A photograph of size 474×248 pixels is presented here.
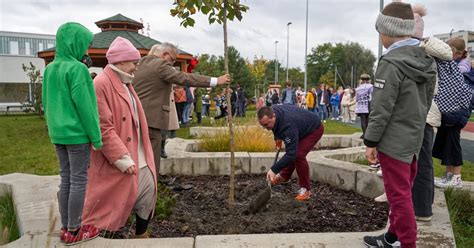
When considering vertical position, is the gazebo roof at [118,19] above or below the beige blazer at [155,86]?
above

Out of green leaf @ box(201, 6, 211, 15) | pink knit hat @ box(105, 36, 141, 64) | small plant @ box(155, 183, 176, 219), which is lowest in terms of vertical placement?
small plant @ box(155, 183, 176, 219)

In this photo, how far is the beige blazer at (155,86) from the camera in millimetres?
4551

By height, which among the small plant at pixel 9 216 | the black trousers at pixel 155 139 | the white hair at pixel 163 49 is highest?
the white hair at pixel 163 49

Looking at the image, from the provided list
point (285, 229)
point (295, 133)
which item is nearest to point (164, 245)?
point (285, 229)

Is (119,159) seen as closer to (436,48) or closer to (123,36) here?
(436,48)

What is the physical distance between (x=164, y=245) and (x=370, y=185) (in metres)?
2.67

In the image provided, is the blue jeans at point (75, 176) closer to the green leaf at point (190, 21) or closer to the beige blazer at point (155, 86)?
the beige blazer at point (155, 86)

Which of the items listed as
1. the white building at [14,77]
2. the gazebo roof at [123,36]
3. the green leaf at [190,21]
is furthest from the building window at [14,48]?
the green leaf at [190,21]

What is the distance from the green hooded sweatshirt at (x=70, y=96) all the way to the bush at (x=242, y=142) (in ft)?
14.4

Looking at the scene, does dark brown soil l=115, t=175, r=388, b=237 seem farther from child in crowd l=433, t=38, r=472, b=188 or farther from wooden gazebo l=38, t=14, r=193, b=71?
wooden gazebo l=38, t=14, r=193, b=71

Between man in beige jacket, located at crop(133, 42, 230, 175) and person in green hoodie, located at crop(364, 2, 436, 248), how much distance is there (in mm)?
2274

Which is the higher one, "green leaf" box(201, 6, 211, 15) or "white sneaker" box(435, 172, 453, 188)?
"green leaf" box(201, 6, 211, 15)

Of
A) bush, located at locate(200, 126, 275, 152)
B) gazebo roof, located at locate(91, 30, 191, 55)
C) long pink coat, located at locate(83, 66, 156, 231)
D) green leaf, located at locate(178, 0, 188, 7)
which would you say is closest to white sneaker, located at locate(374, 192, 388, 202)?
long pink coat, located at locate(83, 66, 156, 231)

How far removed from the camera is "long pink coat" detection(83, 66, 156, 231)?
10.1 ft
